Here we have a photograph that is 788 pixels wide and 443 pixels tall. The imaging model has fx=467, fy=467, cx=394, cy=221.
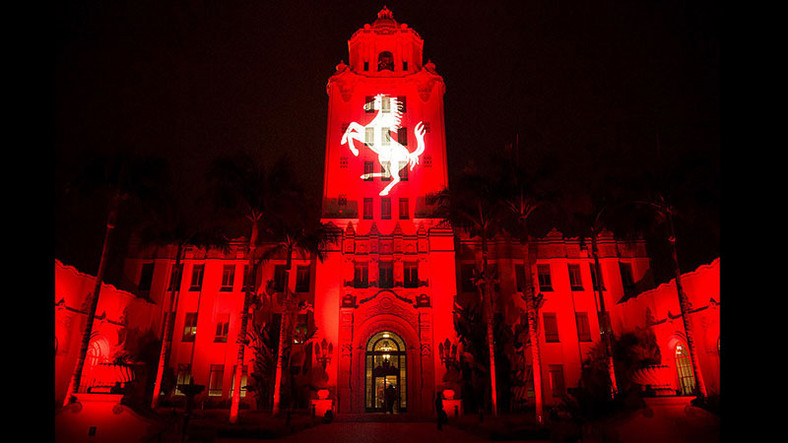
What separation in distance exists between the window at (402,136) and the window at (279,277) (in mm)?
16585

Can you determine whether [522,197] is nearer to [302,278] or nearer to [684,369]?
[684,369]

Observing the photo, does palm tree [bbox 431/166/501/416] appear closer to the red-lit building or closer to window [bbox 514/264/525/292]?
the red-lit building

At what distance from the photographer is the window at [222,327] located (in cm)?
3988

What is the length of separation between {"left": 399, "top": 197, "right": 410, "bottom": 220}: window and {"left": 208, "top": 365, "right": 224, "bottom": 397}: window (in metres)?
20.2

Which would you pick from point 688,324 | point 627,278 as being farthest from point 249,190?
point 627,278

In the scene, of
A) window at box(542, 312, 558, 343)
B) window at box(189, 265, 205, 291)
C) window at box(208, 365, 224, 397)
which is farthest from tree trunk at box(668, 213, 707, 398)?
window at box(189, 265, 205, 291)

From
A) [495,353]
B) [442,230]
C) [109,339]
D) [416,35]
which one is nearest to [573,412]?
[495,353]

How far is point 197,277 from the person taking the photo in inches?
1670

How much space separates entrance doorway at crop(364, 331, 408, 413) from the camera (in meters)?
35.9

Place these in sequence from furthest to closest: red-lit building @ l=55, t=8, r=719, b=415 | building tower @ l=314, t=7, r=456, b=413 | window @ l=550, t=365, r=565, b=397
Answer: window @ l=550, t=365, r=565, b=397
building tower @ l=314, t=7, r=456, b=413
red-lit building @ l=55, t=8, r=719, b=415

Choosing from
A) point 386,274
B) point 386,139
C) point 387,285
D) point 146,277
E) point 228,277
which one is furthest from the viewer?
point 386,139

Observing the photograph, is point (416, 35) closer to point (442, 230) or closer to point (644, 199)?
point (442, 230)

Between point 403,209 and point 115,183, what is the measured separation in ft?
80.4

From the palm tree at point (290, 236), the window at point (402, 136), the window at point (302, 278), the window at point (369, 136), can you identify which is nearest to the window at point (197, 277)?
the window at point (302, 278)
